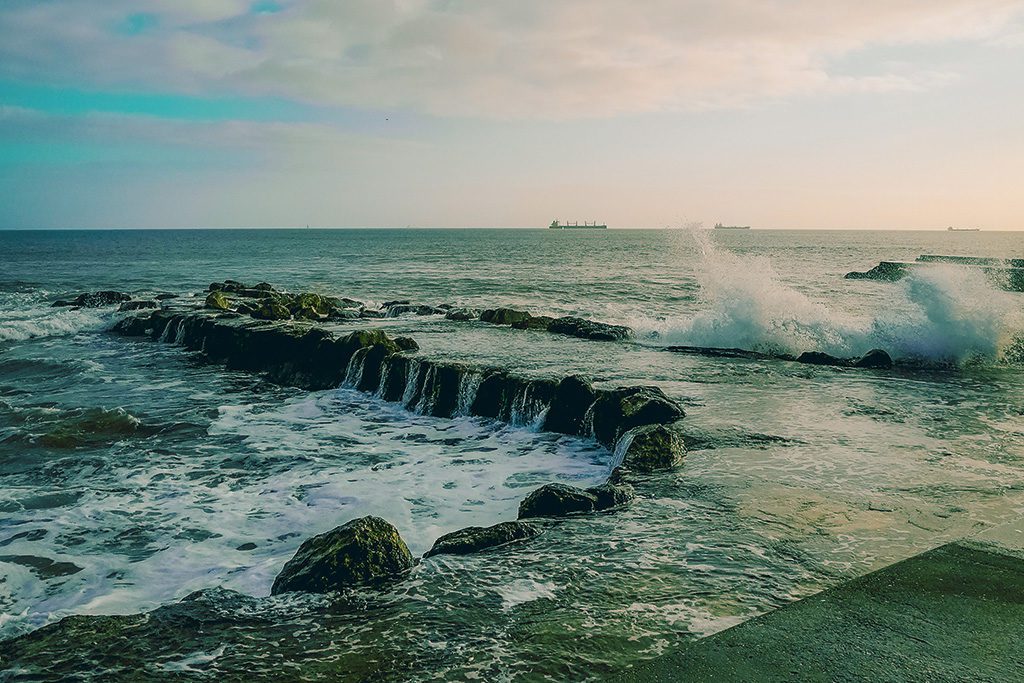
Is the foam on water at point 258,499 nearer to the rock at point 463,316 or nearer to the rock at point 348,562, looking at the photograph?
the rock at point 348,562

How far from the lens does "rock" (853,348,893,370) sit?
48.2 feet

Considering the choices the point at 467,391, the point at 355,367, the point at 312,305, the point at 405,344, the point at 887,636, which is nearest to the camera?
the point at 887,636

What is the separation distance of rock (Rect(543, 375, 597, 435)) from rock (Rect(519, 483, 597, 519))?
3.98 meters

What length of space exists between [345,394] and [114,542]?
7.80 meters

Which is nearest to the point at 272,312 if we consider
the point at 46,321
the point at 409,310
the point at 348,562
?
the point at 409,310

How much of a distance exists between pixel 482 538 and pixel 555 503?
1036 millimetres

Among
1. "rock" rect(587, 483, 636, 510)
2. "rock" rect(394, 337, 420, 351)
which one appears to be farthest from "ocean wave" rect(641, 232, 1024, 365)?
"rock" rect(587, 483, 636, 510)

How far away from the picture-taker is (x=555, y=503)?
6832 mm

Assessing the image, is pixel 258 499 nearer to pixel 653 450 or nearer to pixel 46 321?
pixel 653 450

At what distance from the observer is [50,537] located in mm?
7098

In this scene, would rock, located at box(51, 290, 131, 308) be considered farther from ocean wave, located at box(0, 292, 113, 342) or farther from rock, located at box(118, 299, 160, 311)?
rock, located at box(118, 299, 160, 311)

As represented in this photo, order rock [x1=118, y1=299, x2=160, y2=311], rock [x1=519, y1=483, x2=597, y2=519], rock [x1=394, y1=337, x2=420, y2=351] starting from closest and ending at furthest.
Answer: rock [x1=519, y1=483, x2=597, y2=519] → rock [x1=394, y1=337, x2=420, y2=351] → rock [x1=118, y1=299, x2=160, y2=311]

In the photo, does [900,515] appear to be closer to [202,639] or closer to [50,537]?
[202,639]

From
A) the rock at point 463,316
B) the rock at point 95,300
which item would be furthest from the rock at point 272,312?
the rock at point 95,300
